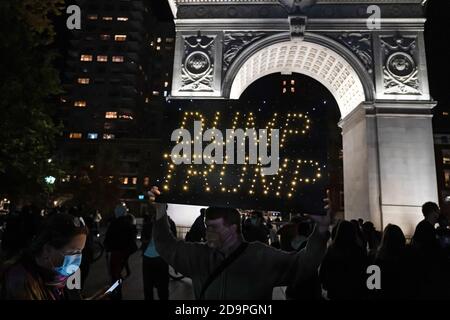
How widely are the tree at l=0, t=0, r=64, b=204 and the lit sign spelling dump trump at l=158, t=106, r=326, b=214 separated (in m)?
11.0

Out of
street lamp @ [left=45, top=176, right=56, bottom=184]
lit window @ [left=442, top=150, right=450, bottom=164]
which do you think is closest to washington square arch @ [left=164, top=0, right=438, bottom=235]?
street lamp @ [left=45, top=176, right=56, bottom=184]

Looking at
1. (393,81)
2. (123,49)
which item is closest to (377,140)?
(393,81)

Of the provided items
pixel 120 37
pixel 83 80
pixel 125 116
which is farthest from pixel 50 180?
pixel 120 37

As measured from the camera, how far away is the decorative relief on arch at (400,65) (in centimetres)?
1808

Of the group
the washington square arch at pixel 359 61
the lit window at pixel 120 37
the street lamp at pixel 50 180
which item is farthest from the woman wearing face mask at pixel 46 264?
the lit window at pixel 120 37

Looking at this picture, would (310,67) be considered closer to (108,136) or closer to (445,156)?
(445,156)

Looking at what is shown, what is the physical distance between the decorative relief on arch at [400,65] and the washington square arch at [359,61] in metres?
0.05

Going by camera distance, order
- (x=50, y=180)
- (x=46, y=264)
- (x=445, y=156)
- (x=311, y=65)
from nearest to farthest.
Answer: (x=46, y=264), (x=50, y=180), (x=311, y=65), (x=445, y=156)

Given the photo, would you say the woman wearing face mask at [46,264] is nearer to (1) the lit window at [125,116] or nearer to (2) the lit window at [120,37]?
(1) the lit window at [125,116]

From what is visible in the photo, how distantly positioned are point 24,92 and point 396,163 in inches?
653

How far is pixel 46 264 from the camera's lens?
7.47 ft

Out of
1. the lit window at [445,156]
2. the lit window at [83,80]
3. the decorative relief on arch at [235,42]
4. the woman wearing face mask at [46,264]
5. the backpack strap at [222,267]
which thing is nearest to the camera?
the woman wearing face mask at [46,264]
